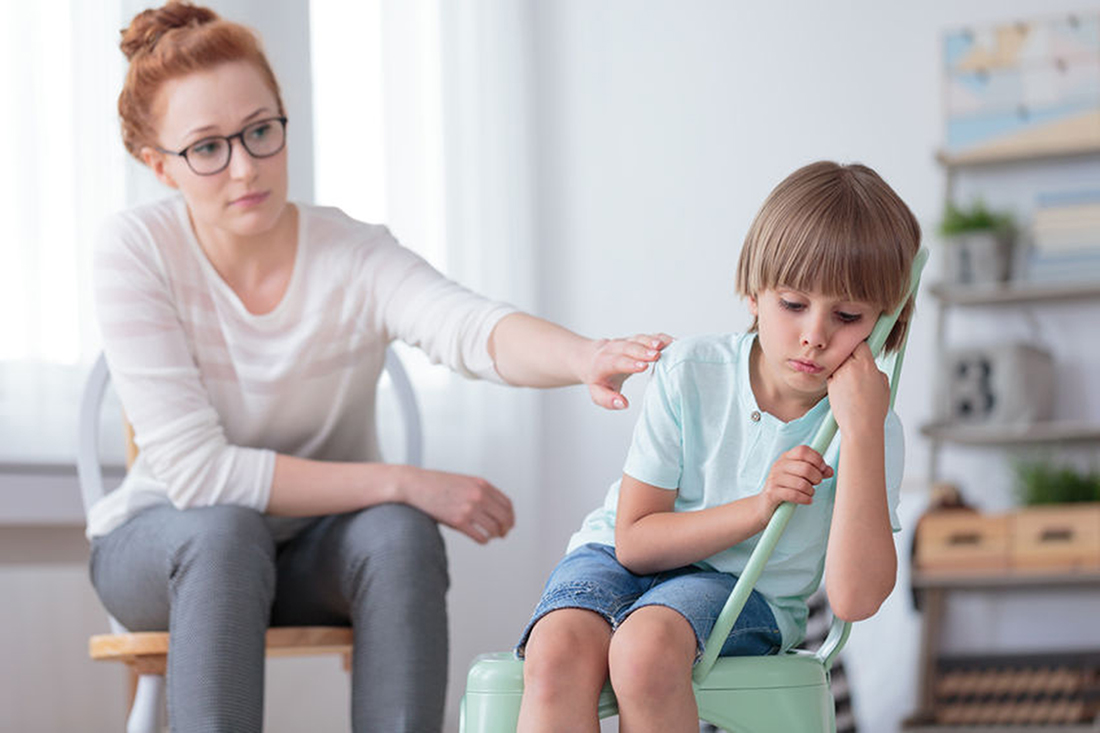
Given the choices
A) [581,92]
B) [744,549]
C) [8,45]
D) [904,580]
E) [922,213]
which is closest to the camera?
[744,549]

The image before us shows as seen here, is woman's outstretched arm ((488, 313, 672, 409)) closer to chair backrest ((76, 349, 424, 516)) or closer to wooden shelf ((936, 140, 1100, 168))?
chair backrest ((76, 349, 424, 516))

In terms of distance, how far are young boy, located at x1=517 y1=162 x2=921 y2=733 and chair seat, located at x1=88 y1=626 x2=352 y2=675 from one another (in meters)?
0.39

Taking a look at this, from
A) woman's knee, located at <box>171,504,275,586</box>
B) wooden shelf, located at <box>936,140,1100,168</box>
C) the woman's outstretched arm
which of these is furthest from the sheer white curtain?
wooden shelf, located at <box>936,140,1100,168</box>

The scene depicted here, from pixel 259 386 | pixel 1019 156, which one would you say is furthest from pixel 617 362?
pixel 1019 156

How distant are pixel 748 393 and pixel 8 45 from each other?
1.45 m

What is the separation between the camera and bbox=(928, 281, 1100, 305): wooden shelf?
3004mm

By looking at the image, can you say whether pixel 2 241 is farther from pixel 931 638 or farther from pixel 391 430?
pixel 931 638

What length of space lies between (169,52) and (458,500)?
631mm

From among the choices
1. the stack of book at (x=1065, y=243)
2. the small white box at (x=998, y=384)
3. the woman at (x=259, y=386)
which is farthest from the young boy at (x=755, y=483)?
the stack of book at (x=1065, y=243)

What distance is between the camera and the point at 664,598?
106 centimetres

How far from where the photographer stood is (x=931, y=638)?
9.78 ft

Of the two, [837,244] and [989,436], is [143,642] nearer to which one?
[837,244]

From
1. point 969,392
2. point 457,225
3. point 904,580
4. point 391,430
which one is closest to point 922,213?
point 969,392

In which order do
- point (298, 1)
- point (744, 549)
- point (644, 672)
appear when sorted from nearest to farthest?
point (644, 672) < point (744, 549) < point (298, 1)
